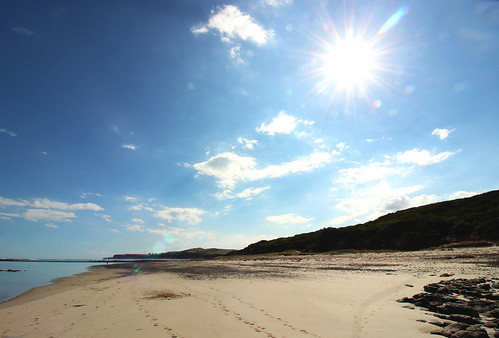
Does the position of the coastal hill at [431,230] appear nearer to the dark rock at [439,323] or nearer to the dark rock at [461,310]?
the dark rock at [461,310]

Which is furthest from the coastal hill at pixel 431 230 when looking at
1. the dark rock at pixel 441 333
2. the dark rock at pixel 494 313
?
the dark rock at pixel 441 333

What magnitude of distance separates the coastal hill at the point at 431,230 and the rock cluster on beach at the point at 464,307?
1029 inches

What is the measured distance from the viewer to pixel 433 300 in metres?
10.5

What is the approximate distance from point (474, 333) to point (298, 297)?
7.59 m

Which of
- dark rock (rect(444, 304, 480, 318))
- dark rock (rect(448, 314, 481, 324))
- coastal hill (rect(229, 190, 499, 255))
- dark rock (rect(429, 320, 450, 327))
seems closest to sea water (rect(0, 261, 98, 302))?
dark rock (rect(429, 320, 450, 327))

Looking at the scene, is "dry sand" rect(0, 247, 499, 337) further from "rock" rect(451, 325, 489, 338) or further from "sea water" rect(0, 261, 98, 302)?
"sea water" rect(0, 261, 98, 302)

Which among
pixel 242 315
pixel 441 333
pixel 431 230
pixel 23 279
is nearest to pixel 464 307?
pixel 441 333

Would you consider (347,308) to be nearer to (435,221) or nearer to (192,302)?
(192,302)

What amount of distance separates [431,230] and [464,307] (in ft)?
137

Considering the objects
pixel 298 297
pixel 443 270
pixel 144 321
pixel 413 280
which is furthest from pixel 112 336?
pixel 443 270

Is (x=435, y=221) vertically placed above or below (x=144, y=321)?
above

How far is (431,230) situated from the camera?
140 ft

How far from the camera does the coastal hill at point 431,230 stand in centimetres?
3588

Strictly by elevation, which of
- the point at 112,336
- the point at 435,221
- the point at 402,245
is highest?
the point at 435,221
